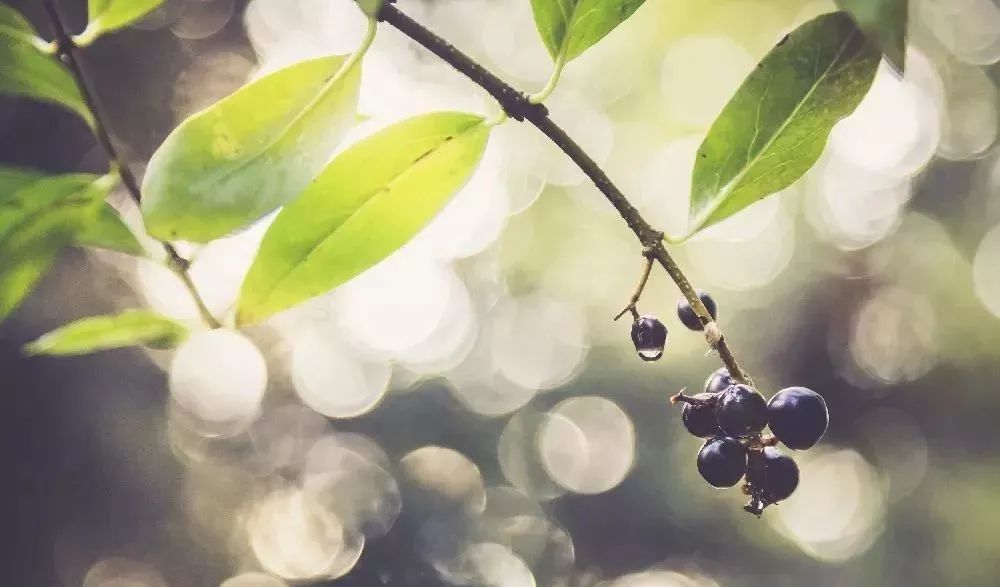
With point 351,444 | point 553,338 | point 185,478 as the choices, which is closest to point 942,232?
point 553,338

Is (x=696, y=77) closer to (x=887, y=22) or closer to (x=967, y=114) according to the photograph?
(x=967, y=114)

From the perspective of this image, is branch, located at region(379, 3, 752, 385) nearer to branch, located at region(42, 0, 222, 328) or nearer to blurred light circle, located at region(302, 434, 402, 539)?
branch, located at region(42, 0, 222, 328)

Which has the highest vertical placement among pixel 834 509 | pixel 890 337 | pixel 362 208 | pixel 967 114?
pixel 967 114

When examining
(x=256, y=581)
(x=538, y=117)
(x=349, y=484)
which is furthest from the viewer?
(x=349, y=484)

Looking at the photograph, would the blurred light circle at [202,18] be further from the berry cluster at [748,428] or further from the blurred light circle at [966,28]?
the berry cluster at [748,428]

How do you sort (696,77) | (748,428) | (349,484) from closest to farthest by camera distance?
(748,428), (696,77), (349,484)

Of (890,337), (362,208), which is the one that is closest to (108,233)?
(362,208)
